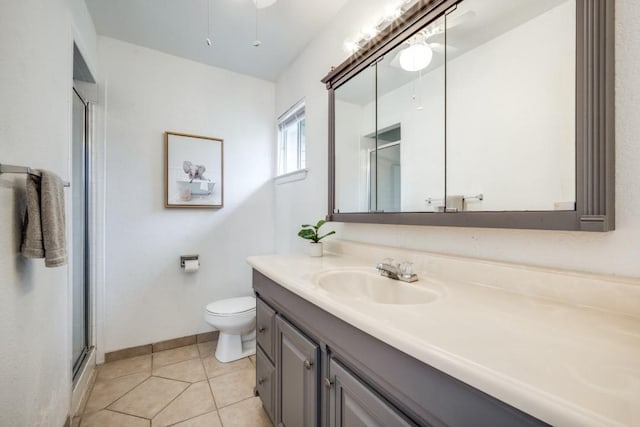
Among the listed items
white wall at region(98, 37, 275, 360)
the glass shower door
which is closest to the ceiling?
white wall at region(98, 37, 275, 360)

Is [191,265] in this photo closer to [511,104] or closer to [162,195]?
[162,195]

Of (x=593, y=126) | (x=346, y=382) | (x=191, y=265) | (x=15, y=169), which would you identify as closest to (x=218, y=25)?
(x=15, y=169)

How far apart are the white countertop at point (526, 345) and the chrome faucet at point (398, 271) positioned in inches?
6.9

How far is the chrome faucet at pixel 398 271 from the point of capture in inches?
40.7

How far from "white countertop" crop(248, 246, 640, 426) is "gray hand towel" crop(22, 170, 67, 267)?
95 cm

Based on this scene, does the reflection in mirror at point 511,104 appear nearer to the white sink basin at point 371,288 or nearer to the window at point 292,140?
the white sink basin at point 371,288

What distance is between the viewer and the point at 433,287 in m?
0.95

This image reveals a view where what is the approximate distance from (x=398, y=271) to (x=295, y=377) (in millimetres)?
596

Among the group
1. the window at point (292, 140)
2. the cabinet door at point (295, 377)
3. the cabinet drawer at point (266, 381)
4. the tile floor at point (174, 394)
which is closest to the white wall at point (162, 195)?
the window at point (292, 140)

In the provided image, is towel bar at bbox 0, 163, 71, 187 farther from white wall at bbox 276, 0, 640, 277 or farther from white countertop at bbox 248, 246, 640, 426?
white wall at bbox 276, 0, 640, 277

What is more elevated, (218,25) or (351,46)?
(218,25)

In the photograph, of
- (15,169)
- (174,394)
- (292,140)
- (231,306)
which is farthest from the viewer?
(292,140)

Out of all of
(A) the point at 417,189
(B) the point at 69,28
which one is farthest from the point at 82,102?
(A) the point at 417,189

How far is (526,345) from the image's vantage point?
0.51 m
